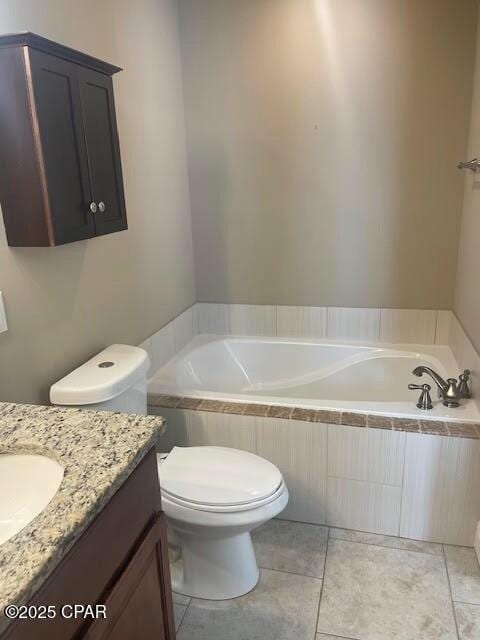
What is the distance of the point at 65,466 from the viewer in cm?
98

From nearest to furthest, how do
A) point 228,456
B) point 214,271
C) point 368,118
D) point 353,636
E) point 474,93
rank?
point 353,636 < point 228,456 < point 474,93 < point 368,118 < point 214,271

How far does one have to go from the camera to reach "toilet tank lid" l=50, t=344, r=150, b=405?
1.61 m

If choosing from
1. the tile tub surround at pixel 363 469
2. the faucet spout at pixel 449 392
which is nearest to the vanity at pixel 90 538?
the tile tub surround at pixel 363 469

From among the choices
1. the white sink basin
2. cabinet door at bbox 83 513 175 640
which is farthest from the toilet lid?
the white sink basin

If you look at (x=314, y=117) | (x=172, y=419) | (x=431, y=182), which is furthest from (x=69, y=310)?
(x=431, y=182)

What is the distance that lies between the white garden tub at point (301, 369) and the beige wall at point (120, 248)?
1.03 feet

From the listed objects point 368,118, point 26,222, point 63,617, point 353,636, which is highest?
point 368,118

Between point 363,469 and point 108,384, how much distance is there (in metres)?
1.09

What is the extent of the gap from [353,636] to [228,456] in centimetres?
70

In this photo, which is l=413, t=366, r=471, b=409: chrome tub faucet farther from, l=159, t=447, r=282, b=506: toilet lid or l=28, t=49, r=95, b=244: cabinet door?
l=28, t=49, r=95, b=244: cabinet door

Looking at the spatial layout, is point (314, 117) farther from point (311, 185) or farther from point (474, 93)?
point (474, 93)

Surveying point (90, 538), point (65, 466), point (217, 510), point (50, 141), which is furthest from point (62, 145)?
point (217, 510)

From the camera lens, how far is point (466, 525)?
1960mm

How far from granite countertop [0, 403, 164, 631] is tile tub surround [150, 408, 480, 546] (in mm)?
1035
